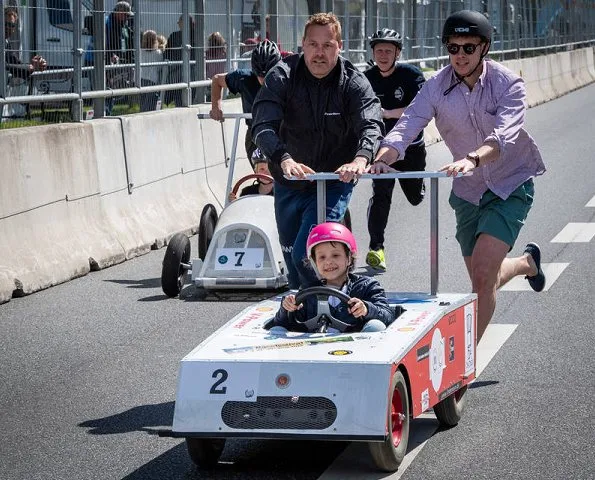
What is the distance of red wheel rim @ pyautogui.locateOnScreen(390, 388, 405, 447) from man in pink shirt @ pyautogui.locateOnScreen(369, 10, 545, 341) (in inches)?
56.6

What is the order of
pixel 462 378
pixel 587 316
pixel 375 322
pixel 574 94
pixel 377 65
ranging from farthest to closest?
pixel 574 94, pixel 377 65, pixel 587 316, pixel 462 378, pixel 375 322

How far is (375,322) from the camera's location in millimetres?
6973

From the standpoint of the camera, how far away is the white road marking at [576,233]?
552 inches

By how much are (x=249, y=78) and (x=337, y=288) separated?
209 inches

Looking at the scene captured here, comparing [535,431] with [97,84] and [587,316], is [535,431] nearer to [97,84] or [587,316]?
[587,316]

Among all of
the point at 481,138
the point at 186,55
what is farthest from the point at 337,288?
the point at 186,55

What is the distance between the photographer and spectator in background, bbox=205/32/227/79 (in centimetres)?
1764

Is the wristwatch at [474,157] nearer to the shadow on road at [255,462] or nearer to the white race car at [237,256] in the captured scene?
the shadow on road at [255,462]

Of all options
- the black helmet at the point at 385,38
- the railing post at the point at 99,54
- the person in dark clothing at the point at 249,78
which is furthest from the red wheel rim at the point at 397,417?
the railing post at the point at 99,54

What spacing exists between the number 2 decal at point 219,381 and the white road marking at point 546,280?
5265 millimetres

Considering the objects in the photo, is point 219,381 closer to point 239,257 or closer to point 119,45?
point 239,257

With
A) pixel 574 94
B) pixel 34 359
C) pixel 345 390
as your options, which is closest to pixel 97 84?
pixel 34 359

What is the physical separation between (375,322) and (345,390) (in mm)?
729

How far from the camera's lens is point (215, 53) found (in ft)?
58.7
